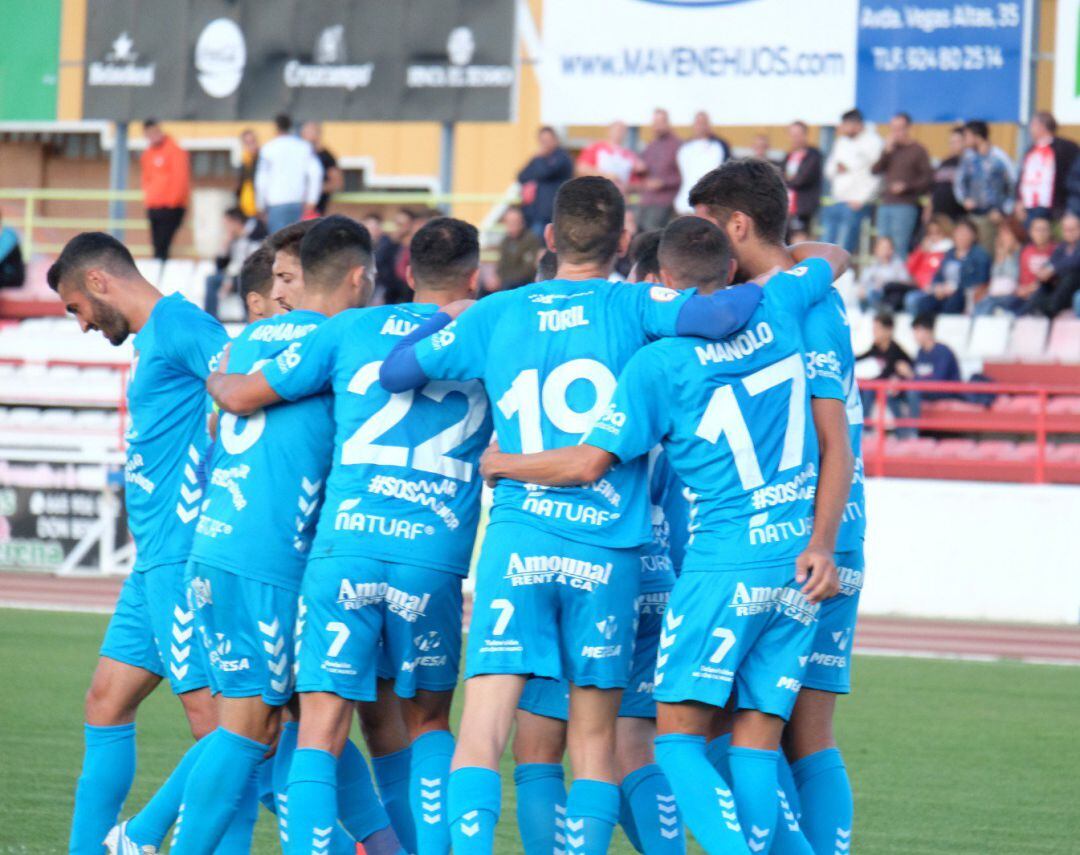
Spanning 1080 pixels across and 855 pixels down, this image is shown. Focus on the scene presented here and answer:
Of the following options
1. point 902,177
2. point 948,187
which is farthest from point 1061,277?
Result: point 902,177

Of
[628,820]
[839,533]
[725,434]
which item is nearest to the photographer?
[725,434]

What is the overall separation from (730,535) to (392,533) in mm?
1071

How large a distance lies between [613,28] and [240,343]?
1540 centimetres

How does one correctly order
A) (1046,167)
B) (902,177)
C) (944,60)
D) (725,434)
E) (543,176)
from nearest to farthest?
(725,434) < (1046,167) < (902,177) < (944,60) < (543,176)

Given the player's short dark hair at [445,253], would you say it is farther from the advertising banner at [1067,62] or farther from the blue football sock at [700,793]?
the advertising banner at [1067,62]

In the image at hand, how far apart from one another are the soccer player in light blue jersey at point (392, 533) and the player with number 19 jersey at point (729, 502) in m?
0.64

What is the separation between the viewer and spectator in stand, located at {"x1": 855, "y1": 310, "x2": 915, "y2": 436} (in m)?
17.6

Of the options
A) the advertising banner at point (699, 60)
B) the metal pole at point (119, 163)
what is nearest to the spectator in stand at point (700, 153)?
the advertising banner at point (699, 60)

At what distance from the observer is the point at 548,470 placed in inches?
223

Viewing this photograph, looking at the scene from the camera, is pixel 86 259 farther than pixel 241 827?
Yes

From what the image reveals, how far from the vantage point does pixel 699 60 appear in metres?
20.6

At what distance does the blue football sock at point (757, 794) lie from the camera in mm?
5586

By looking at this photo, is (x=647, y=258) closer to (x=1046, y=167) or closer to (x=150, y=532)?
(x=150, y=532)

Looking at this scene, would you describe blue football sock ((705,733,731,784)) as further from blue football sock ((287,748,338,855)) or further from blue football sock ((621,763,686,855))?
blue football sock ((287,748,338,855))
